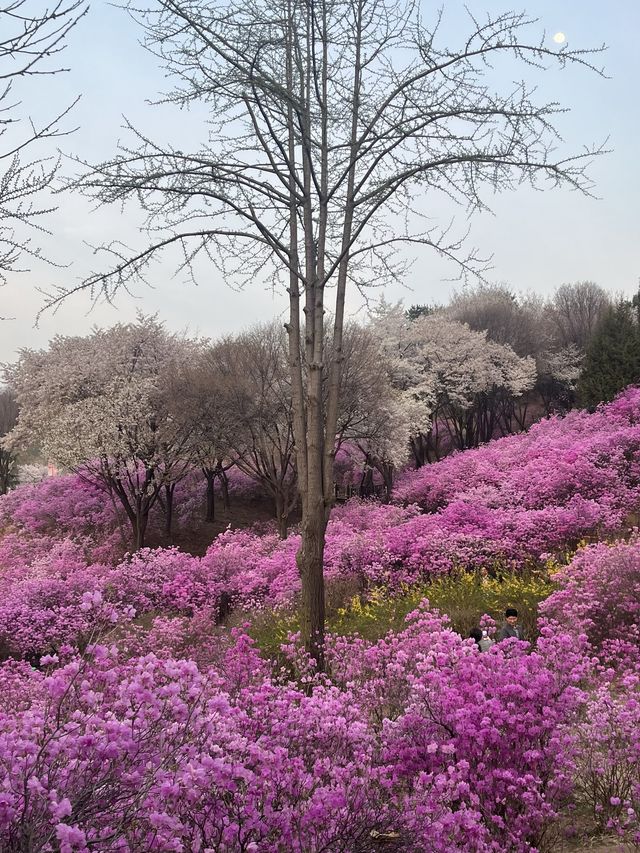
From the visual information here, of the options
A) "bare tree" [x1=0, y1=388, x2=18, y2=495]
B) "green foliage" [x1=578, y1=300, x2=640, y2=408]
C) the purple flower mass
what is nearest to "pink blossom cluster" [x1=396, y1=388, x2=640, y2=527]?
"green foliage" [x1=578, y1=300, x2=640, y2=408]

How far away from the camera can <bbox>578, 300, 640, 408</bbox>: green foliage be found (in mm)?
23141

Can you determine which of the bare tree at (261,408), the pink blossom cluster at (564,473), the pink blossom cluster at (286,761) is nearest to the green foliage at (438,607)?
the pink blossom cluster at (564,473)

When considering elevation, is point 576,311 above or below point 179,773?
above

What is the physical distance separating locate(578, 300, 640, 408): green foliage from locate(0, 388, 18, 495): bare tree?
3703 centimetres

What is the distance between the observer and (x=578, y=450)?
51.7 feet

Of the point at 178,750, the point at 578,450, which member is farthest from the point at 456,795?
the point at 578,450

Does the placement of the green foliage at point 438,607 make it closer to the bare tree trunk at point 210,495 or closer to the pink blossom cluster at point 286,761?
the pink blossom cluster at point 286,761

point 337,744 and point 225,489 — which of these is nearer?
point 337,744

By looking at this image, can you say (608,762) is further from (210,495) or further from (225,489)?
(225,489)

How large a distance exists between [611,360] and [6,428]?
41223 mm

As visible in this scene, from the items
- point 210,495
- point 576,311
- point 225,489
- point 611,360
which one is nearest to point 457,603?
point 611,360

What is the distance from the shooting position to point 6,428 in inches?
1795

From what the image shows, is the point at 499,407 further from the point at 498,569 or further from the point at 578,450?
the point at 498,569

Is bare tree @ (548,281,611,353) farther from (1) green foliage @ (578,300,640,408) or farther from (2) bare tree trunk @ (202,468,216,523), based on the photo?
(2) bare tree trunk @ (202,468,216,523)
